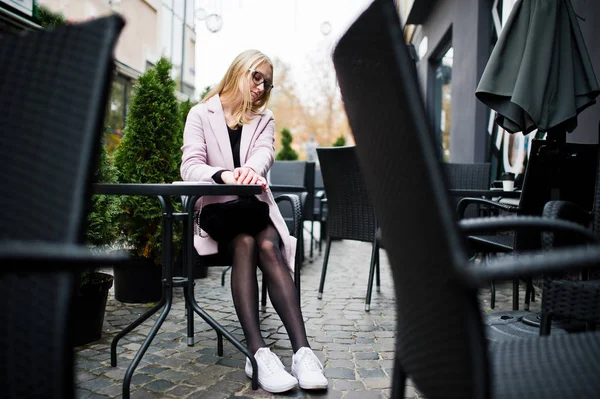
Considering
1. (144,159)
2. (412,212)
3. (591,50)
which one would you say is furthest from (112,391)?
(591,50)

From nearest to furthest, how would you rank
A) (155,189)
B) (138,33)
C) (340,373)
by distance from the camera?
1. (155,189)
2. (340,373)
3. (138,33)

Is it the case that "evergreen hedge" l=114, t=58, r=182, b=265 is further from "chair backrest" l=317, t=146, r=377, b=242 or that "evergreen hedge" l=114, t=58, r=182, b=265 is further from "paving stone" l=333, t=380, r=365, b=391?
"paving stone" l=333, t=380, r=365, b=391

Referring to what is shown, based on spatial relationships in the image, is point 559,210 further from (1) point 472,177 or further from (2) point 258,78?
(1) point 472,177

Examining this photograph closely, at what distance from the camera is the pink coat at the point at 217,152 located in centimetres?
226

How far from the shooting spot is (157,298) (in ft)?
10.5

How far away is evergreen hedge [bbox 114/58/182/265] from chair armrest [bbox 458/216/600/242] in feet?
8.22

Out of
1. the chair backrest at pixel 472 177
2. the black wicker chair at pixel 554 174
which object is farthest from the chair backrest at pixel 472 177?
the black wicker chair at pixel 554 174

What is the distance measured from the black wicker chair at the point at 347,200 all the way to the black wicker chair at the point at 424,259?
2226mm

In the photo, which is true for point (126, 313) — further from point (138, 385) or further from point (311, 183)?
point (311, 183)

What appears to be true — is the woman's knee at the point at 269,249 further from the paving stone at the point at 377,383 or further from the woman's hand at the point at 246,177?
the paving stone at the point at 377,383

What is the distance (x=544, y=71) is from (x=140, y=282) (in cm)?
271

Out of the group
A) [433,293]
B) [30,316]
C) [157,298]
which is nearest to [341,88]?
[433,293]

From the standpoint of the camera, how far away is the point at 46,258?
1.97ft

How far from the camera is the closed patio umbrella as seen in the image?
8.16 feet
